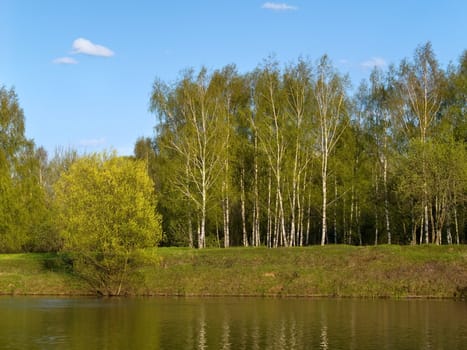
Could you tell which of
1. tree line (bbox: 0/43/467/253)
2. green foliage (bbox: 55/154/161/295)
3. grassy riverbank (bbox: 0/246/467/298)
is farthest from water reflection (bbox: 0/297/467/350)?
tree line (bbox: 0/43/467/253)

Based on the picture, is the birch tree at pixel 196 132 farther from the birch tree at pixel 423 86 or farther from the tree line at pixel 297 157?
the birch tree at pixel 423 86

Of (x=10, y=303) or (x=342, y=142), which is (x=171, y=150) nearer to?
(x=342, y=142)

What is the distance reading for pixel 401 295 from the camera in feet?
164

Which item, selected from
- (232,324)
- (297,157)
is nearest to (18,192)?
(297,157)

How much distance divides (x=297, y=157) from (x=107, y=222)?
85.5 feet

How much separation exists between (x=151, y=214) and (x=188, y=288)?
685cm

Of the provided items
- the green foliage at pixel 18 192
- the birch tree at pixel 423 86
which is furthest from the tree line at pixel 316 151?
the green foliage at pixel 18 192

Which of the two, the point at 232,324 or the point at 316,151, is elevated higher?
the point at 316,151

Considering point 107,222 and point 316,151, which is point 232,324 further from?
point 316,151

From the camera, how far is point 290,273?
54.1 m

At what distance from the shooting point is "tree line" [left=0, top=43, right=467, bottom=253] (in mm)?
66750

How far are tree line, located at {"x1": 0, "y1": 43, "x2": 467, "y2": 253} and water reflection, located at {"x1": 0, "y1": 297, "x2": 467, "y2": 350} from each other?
63.1 feet

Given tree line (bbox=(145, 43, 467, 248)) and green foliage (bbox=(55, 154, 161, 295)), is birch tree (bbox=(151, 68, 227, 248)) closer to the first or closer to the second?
tree line (bbox=(145, 43, 467, 248))

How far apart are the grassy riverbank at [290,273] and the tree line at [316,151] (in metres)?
8.27
